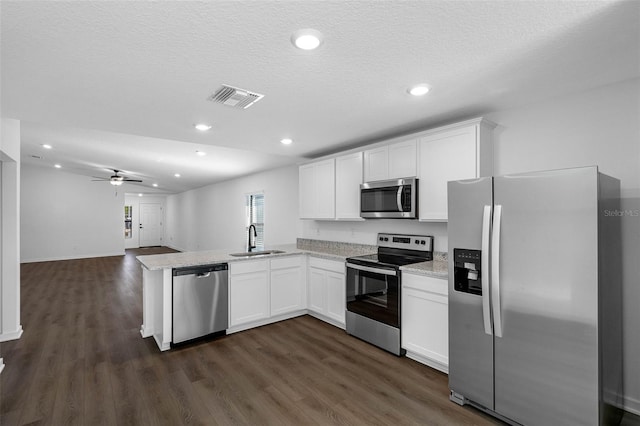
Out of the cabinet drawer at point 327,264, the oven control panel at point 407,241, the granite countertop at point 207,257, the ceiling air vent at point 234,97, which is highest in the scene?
the ceiling air vent at point 234,97

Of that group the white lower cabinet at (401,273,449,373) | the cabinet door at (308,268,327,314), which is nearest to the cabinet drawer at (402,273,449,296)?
the white lower cabinet at (401,273,449,373)

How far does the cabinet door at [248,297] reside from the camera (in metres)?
3.81

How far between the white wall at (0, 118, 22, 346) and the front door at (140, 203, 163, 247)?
38.0ft

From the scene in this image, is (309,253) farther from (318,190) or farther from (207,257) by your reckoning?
(207,257)

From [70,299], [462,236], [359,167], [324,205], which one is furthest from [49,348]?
[462,236]

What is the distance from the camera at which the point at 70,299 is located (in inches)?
211

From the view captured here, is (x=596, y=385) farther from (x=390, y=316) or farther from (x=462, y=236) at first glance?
(x=390, y=316)

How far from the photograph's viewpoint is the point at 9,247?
12.0 feet

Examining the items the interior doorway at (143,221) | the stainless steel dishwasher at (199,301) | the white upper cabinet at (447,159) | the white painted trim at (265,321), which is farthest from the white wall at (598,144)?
the interior doorway at (143,221)

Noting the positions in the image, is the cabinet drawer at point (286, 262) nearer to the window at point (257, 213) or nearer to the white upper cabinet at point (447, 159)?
the white upper cabinet at point (447, 159)

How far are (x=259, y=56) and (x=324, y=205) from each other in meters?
2.75

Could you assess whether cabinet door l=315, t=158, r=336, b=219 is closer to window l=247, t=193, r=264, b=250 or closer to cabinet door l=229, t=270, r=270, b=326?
cabinet door l=229, t=270, r=270, b=326

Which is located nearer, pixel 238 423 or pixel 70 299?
pixel 238 423

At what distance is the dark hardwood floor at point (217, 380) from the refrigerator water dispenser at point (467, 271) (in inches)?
35.2
